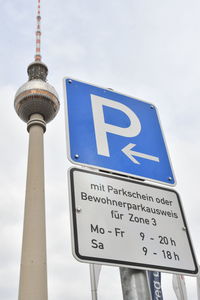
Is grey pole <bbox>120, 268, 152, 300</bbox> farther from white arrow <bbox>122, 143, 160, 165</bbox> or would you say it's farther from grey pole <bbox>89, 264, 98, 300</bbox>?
grey pole <bbox>89, 264, 98, 300</bbox>

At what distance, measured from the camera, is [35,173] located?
31797 mm

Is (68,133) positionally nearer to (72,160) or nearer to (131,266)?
(72,160)

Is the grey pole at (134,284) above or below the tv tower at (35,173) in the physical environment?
below

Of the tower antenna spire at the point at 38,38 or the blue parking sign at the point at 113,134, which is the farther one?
the tower antenna spire at the point at 38,38

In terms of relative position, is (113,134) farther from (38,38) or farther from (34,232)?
(38,38)

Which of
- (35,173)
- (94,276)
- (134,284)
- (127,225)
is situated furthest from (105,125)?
(35,173)

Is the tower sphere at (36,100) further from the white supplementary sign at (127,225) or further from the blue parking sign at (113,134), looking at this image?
the white supplementary sign at (127,225)

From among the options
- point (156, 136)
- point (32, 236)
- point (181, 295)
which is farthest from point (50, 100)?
point (156, 136)

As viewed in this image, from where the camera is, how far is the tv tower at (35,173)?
25.7 meters

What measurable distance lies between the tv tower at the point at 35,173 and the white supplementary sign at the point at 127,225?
2491 centimetres

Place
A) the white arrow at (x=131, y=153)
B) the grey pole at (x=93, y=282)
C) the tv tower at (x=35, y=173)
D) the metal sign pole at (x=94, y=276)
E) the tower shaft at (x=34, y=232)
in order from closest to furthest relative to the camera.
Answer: the white arrow at (x=131, y=153) < the grey pole at (x=93, y=282) < the metal sign pole at (x=94, y=276) < the tower shaft at (x=34, y=232) < the tv tower at (x=35, y=173)

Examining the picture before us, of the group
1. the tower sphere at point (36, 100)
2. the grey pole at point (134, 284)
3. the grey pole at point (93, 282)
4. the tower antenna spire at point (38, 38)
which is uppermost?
the tower antenna spire at point (38, 38)

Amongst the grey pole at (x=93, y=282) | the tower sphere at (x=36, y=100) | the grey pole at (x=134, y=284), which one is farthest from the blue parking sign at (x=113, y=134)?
the tower sphere at (x=36, y=100)

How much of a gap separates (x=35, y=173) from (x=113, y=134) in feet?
98.3
